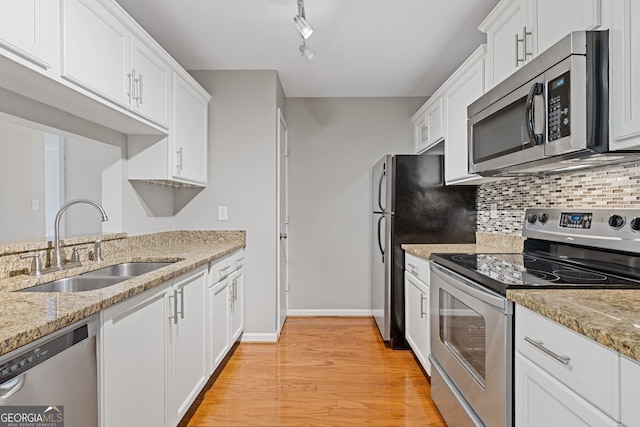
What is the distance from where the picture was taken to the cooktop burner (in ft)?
4.67

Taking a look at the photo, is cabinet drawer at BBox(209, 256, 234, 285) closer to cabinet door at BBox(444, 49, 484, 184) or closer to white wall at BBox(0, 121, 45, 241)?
white wall at BBox(0, 121, 45, 241)

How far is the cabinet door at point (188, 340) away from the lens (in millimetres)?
1925

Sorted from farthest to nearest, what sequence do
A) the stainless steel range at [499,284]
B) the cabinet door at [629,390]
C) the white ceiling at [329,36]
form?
the white ceiling at [329,36] < the stainless steel range at [499,284] < the cabinet door at [629,390]

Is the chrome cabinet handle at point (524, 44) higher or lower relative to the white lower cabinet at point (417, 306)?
higher

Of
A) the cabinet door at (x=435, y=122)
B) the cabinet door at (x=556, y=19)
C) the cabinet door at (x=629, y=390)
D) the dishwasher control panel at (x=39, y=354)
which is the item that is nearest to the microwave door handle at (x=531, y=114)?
the cabinet door at (x=556, y=19)

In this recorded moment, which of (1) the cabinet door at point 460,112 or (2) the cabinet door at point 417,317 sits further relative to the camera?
(2) the cabinet door at point 417,317

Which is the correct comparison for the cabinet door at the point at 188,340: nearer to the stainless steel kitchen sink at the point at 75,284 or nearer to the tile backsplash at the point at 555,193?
the stainless steel kitchen sink at the point at 75,284

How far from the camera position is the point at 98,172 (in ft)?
8.85

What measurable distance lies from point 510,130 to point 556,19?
1.59 feet

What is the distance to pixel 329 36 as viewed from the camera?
280cm

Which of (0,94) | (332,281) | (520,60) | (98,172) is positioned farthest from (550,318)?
(332,281)

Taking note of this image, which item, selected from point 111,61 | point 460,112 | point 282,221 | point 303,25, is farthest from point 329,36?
point 282,221

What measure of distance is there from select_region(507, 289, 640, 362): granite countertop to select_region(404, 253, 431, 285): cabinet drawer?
3.99ft

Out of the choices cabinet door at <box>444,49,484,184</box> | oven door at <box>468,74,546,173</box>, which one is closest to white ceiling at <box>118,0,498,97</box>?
cabinet door at <box>444,49,484,184</box>
